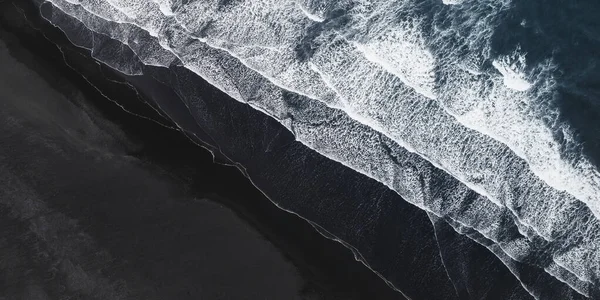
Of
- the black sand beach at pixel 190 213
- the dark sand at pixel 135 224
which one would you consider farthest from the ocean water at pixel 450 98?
the dark sand at pixel 135 224

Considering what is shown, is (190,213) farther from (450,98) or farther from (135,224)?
(450,98)

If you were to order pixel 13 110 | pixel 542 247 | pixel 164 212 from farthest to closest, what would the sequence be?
1. pixel 13 110
2. pixel 164 212
3. pixel 542 247

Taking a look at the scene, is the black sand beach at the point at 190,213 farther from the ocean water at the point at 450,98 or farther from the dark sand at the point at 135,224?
the ocean water at the point at 450,98

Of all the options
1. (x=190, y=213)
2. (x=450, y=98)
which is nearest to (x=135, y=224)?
(x=190, y=213)

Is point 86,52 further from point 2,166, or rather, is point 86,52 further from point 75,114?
point 2,166

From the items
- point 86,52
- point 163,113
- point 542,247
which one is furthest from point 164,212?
point 542,247

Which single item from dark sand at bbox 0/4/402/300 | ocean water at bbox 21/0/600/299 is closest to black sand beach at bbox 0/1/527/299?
dark sand at bbox 0/4/402/300

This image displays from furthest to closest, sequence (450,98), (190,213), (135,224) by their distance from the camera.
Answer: (190,213) < (135,224) < (450,98)

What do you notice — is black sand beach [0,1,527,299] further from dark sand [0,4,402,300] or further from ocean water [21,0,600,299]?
ocean water [21,0,600,299]
